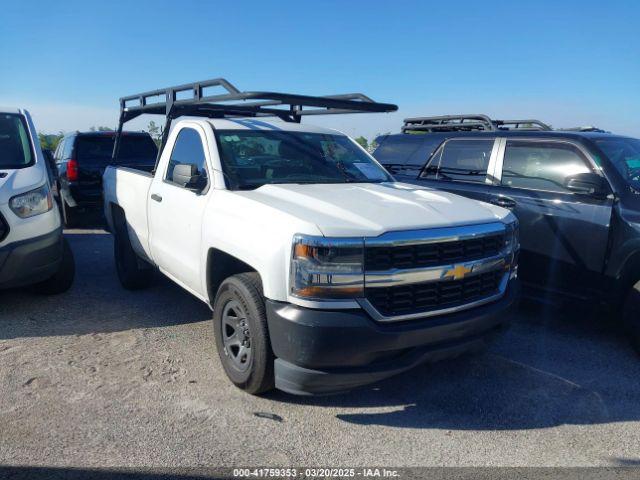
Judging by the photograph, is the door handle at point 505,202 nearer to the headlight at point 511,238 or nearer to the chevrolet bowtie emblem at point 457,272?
the headlight at point 511,238

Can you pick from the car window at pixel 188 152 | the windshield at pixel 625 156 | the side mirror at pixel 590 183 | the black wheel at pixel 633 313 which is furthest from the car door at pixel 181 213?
the windshield at pixel 625 156

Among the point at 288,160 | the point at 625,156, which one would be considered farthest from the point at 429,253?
the point at 625,156

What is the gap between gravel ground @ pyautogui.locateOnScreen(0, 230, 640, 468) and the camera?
9.45 feet

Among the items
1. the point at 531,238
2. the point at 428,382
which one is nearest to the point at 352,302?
the point at 428,382

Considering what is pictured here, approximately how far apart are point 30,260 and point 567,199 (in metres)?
5.01

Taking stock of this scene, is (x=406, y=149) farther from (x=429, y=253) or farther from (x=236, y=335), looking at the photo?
(x=236, y=335)

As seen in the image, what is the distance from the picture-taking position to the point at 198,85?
14.8 ft

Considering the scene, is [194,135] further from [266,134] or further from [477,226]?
[477,226]

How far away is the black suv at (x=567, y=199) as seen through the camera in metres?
4.24

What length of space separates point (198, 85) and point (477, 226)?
2733mm

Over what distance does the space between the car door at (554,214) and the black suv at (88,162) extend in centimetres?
650

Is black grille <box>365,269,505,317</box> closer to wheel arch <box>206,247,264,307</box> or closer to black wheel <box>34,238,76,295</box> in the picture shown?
wheel arch <box>206,247,264,307</box>

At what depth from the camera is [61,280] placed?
548cm

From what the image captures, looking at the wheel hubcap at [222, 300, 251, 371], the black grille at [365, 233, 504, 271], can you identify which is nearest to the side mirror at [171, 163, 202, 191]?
the wheel hubcap at [222, 300, 251, 371]
